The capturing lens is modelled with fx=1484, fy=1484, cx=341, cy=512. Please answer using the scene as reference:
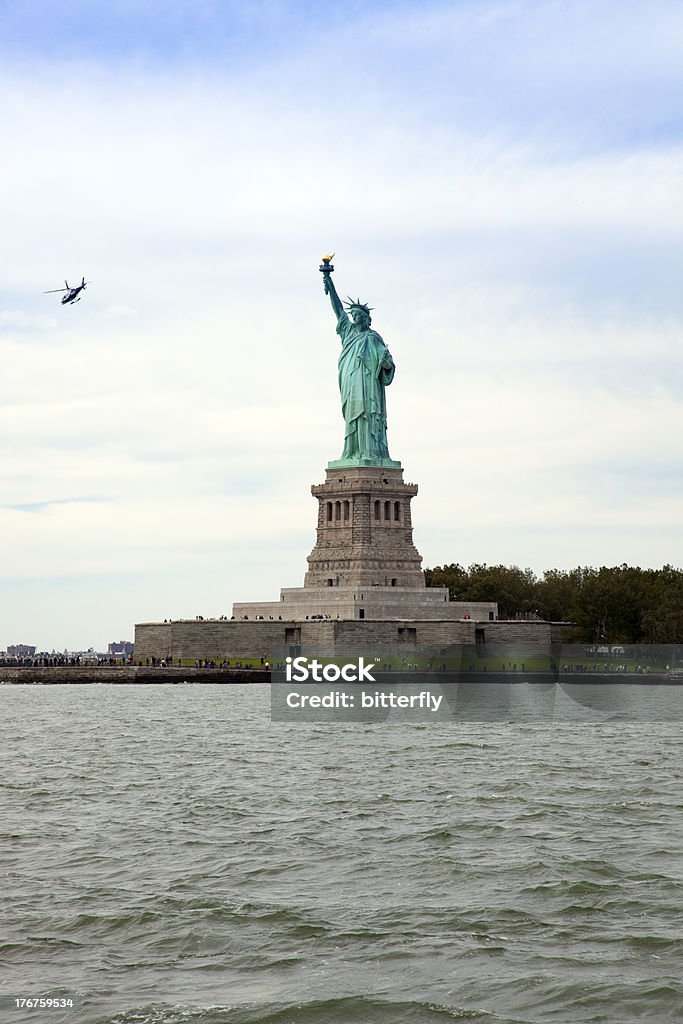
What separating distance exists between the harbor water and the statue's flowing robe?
6988 centimetres

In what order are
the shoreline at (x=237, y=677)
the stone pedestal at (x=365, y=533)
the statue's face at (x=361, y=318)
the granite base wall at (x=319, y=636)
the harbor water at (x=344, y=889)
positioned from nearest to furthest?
the harbor water at (x=344, y=889), the shoreline at (x=237, y=677), the granite base wall at (x=319, y=636), the stone pedestal at (x=365, y=533), the statue's face at (x=361, y=318)

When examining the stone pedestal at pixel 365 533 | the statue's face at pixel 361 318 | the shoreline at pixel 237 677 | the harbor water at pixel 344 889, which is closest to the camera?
the harbor water at pixel 344 889

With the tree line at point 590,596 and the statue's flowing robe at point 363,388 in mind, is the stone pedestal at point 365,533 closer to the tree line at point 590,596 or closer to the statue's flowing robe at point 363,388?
the statue's flowing robe at point 363,388

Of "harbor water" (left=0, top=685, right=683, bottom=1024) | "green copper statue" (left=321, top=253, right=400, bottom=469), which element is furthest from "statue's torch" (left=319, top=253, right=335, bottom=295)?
"harbor water" (left=0, top=685, right=683, bottom=1024)

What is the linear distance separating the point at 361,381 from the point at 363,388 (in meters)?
0.65

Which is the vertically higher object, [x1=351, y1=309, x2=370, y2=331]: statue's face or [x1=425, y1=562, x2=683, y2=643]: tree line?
[x1=351, y1=309, x2=370, y2=331]: statue's face

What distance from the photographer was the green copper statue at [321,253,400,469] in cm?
11081

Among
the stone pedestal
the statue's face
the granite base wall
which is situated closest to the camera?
the granite base wall

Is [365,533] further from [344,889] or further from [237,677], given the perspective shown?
[344,889]

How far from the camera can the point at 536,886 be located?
22031 millimetres

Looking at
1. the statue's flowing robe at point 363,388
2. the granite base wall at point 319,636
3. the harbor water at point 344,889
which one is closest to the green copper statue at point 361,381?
the statue's flowing robe at point 363,388

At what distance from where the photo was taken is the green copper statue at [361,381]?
364 feet

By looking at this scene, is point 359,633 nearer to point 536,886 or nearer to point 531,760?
point 531,760

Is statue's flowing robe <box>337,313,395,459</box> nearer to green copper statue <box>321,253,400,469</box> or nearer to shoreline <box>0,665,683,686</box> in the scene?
green copper statue <box>321,253,400,469</box>
